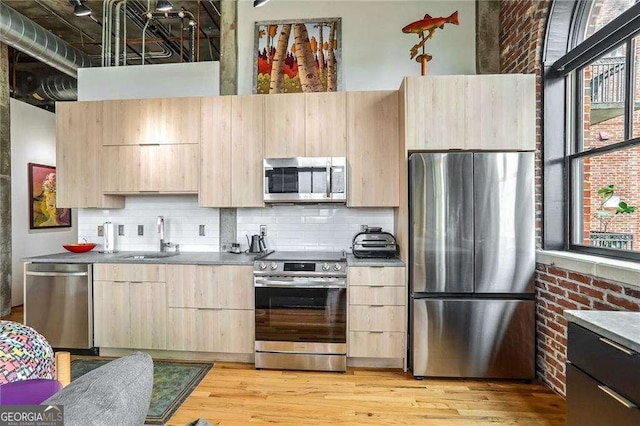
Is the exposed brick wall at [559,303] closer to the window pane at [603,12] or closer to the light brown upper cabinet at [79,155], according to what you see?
the window pane at [603,12]

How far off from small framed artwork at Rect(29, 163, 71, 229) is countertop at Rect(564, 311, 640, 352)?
22.6 ft

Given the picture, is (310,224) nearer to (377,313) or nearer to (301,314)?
(301,314)

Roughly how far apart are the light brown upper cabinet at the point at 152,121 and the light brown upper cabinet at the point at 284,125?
0.77m

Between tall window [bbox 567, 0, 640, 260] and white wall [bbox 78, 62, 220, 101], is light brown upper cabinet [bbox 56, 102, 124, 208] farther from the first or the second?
tall window [bbox 567, 0, 640, 260]

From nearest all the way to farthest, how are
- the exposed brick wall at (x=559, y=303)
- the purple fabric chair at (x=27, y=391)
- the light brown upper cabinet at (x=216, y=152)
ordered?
the purple fabric chair at (x=27, y=391), the exposed brick wall at (x=559, y=303), the light brown upper cabinet at (x=216, y=152)

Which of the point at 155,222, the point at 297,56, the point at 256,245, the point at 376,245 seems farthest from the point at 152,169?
the point at 376,245

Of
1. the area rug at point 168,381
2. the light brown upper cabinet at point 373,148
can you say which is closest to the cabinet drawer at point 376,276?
the light brown upper cabinet at point 373,148

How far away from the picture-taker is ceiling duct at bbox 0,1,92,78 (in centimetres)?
369

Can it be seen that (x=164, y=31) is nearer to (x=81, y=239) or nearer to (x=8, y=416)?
(x=81, y=239)

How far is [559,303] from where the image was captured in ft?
8.46

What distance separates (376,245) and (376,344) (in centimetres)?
92

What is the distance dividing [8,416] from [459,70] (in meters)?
4.21

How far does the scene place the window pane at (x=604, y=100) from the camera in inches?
92.7

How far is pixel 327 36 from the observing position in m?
3.74
